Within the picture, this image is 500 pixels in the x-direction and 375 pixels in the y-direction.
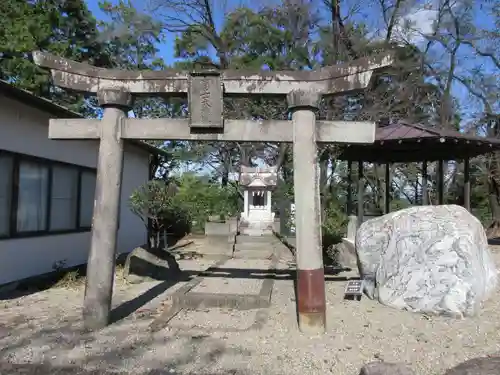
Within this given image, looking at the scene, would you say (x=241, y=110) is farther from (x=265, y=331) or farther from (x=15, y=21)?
(x=265, y=331)

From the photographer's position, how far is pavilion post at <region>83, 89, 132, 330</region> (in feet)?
19.7

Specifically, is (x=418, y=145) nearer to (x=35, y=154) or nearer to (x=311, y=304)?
(x=311, y=304)

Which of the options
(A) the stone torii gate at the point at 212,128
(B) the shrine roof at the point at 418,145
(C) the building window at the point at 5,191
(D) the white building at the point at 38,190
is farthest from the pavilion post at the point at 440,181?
(C) the building window at the point at 5,191

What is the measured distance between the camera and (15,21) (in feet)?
61.5

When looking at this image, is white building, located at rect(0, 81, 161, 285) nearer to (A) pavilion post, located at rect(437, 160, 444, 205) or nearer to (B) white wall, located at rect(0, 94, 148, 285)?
(B) white wall, located at rect(0, 94, 148, 285)

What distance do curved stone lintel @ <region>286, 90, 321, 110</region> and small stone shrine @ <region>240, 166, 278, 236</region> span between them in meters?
12.5

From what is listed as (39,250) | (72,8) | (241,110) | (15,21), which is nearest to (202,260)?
(39,250)

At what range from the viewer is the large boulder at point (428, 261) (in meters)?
6.59

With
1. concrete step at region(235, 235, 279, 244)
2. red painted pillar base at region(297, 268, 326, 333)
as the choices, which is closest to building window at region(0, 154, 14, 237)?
red painted pillar base at region(297, 268, 326, 333)

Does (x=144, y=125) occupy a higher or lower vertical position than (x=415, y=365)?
higher

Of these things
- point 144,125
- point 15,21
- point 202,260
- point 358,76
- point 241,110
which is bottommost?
point 202,260

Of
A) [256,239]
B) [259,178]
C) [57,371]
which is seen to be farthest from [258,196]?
[57,371]

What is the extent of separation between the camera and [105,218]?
6.05 meters

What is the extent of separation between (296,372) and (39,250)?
6.52 meters
